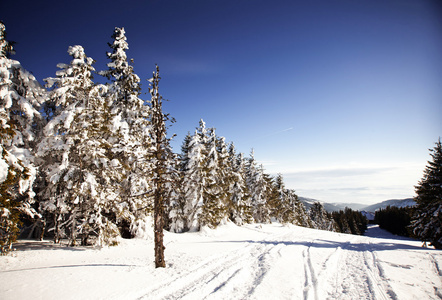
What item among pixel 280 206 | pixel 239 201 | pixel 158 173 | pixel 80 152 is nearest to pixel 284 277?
pixel 158 173

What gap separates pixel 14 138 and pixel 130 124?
7.44 meters

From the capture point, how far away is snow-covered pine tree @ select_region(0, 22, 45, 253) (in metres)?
9.36

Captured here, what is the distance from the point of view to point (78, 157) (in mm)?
14414

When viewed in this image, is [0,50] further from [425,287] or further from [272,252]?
[425,287]

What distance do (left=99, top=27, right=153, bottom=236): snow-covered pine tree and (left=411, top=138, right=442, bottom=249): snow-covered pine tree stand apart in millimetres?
26417

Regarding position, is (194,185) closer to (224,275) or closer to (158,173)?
(158,173)

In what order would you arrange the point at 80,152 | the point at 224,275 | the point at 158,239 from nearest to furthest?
the point at 224,275 → the point at 158,239 → the point at 80,152

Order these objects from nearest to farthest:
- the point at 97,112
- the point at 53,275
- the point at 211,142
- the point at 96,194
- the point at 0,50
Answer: the point at 53,275 → the point at 0,50 → the point at 96,194 → the point at 97,112 → the point at 211,142

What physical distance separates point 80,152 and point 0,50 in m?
7.77

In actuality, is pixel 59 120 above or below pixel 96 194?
above

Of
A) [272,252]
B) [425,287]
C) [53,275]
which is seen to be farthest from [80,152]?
[425,287]

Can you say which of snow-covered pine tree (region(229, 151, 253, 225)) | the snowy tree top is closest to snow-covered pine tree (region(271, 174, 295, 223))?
snow-covered pine tree (region(229, 151, 253, 225))

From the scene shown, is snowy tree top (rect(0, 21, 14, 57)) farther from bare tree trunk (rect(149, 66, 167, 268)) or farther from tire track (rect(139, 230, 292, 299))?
tire track (rect(139, 230, 292, 299))

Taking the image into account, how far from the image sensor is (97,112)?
47.4 ft
